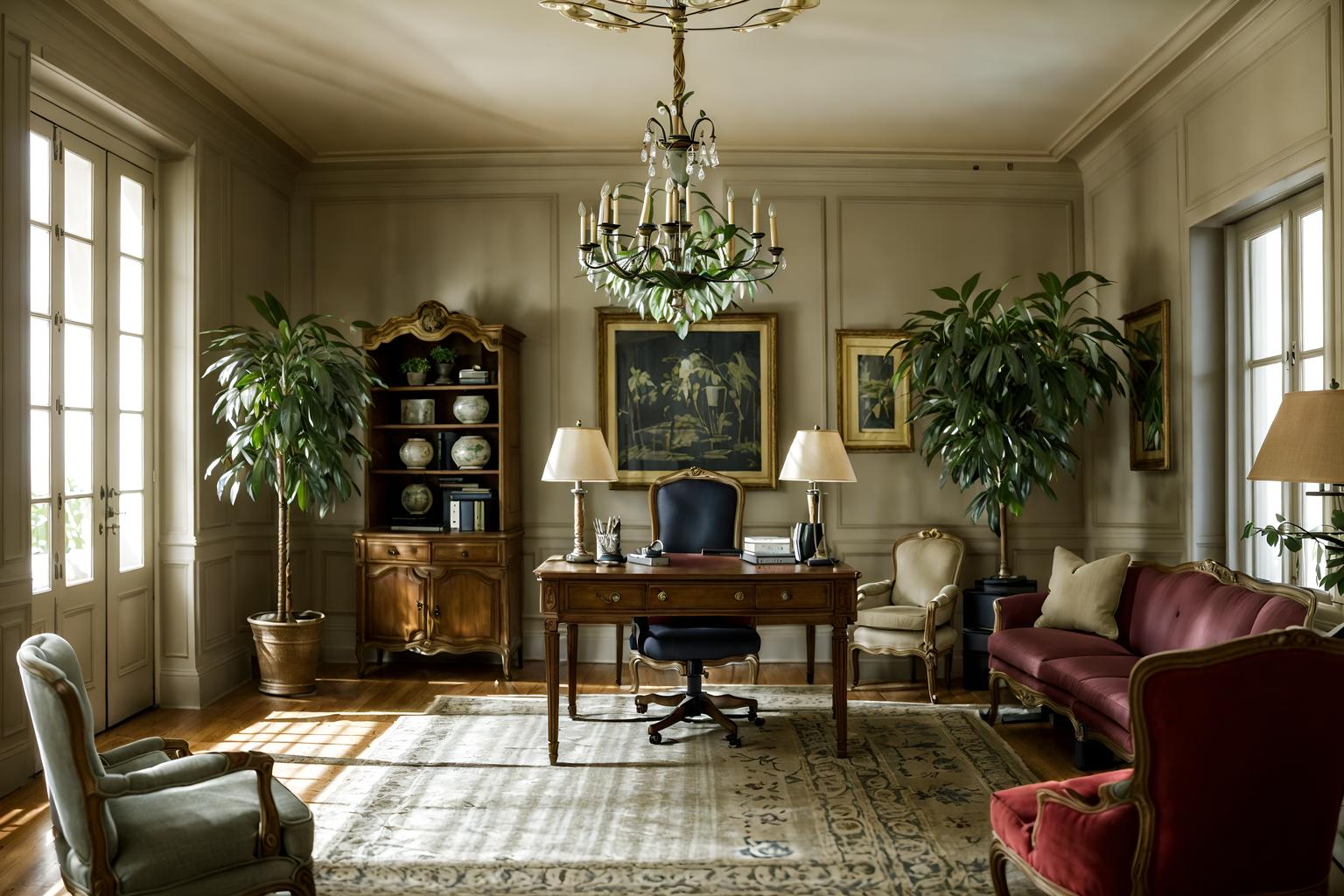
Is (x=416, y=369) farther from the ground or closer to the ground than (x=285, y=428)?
farther from the ground

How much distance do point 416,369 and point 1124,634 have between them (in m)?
4.03

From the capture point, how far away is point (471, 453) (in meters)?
5.82

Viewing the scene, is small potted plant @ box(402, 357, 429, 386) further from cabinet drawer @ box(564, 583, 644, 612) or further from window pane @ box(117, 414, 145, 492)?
cabinet drawer @ box(564, 583, 644, 612)

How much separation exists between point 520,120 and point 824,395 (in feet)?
7.93

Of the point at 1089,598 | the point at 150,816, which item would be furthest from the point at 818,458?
the point at 150,816

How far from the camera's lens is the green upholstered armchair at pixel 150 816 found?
2.27 metres

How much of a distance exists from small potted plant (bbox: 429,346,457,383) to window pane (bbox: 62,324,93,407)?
1835mm

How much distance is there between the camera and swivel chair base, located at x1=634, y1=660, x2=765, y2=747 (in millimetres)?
4387

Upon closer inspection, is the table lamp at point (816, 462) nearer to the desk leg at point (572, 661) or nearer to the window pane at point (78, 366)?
the desk leg at point (572, 661)

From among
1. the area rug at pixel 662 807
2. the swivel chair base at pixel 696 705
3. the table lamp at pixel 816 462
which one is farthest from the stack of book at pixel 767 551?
the area rug at pixel 662 807

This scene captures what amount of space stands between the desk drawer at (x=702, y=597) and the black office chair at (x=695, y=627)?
1.06 feet

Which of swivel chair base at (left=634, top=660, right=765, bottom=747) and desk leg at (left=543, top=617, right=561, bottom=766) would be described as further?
swivel chair base at (left=634, top=660, right=765, bottom=747)

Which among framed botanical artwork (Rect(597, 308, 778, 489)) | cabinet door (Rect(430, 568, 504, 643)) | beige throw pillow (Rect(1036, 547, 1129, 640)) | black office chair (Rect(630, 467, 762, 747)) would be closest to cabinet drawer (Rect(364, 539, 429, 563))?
cabinet door (Rect(430, 568, 504, 643))

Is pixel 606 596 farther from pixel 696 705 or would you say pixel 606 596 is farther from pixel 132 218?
pixel 132 218
